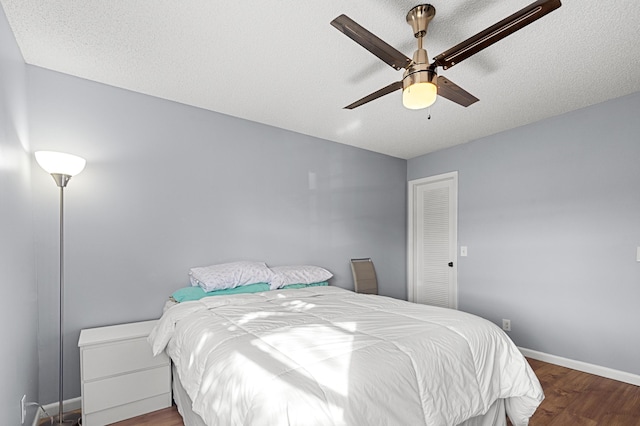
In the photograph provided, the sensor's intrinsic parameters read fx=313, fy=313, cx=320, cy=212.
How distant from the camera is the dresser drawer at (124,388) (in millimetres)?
1985

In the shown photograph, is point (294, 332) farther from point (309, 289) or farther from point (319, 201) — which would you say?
point (319, 201)

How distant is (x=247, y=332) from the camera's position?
166 cm

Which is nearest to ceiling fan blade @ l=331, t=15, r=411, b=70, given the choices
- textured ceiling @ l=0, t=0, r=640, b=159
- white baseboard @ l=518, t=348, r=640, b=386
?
textured ceiling @ l=0, t=0, r=640, b=159

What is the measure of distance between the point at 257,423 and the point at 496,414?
5.07ft

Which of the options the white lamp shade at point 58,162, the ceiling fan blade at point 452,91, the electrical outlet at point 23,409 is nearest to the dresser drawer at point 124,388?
the electrical outlet at point 23,409

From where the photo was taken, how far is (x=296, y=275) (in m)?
3.11

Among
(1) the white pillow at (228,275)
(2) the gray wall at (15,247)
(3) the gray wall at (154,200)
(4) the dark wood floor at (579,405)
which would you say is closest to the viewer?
(2) the gray wall at (15,247)

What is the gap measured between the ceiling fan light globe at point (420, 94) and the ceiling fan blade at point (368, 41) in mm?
151

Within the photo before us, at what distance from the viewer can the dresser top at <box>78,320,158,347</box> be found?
6.67ft

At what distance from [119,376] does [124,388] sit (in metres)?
0.09

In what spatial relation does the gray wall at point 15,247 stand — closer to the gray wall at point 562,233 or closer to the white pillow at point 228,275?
the white pillow at point 228,275

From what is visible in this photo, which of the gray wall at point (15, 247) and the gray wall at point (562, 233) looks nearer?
the gray wall at point (15, 247)

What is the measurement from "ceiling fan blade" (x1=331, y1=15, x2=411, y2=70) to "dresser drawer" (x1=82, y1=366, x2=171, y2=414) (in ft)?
7.93

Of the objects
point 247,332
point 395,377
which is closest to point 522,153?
point 395,377
